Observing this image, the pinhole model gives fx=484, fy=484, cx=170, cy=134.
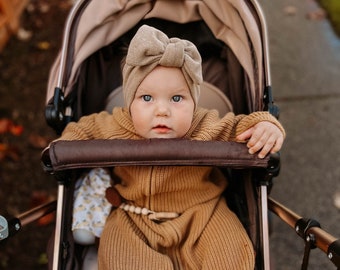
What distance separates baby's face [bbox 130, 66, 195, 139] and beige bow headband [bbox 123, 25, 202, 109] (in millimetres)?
22

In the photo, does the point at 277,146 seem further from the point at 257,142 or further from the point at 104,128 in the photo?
the point at 104,128

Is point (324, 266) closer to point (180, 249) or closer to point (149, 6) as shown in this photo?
point (180, 249)

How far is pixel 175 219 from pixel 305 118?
1.71 meters

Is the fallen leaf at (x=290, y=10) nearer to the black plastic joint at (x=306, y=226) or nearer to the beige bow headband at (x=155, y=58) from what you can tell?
the beige bow headband at (x=155, y=58)

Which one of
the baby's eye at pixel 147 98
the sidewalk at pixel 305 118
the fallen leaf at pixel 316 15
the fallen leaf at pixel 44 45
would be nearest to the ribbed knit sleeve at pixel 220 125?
the baby's eye at pixel 147 98

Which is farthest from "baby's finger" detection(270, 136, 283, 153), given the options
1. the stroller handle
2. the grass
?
the grass

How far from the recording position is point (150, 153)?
150 centimetres

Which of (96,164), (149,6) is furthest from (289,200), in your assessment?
(96,164)

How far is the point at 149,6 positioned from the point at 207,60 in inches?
15.2

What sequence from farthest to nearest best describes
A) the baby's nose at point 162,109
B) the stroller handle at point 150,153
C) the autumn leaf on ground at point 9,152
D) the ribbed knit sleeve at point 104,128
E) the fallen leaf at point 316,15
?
1. the fallen leaf at point 316,15
2. the autumn leaf on ground at point 9,152
3. the ribbed knit sleeve at point 104,128
4. the baby's nose at point 162,109
5. the stroller handle at point 150,153

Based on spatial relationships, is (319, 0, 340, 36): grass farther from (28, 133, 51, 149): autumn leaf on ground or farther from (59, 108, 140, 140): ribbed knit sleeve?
(59, 108, 140, 140): ribbed knit sleeve

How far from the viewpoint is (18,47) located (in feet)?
12.4

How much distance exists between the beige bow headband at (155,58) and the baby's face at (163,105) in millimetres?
22

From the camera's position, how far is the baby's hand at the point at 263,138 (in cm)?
158
